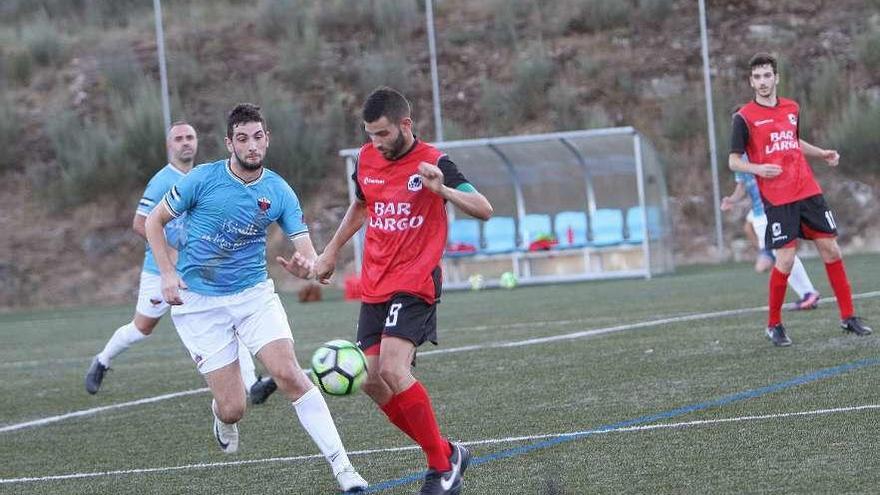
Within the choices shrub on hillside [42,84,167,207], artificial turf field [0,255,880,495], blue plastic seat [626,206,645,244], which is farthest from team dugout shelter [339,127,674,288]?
artificial turf field [0,255,880,495]

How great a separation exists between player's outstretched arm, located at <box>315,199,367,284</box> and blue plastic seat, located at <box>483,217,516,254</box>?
17.7 metres

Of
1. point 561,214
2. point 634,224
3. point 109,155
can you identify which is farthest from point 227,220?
point 109,155

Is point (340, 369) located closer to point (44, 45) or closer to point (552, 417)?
point (552, 417)

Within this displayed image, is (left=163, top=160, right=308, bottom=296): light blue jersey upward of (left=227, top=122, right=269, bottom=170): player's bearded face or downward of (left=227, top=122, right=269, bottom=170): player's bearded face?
downward

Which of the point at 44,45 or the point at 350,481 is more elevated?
the point at 44,45

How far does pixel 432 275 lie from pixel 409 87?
2724 cm

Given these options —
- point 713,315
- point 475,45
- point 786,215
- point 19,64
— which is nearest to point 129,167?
point 19,64

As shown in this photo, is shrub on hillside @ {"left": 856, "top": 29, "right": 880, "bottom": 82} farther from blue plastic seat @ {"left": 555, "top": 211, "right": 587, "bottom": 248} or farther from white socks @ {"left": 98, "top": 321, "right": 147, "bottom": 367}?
white socks @ {"left": 98, "top": 321, "right": 147, "bottom": 367}

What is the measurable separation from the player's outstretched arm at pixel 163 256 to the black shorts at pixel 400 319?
983 millimetres

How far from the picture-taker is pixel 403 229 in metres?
6.16

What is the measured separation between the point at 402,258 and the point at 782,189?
15.6 feet

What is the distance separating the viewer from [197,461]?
723cm

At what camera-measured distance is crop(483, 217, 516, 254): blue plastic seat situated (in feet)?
80.2

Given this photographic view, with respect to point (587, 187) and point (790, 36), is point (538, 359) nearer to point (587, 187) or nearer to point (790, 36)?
point (587, 187)
